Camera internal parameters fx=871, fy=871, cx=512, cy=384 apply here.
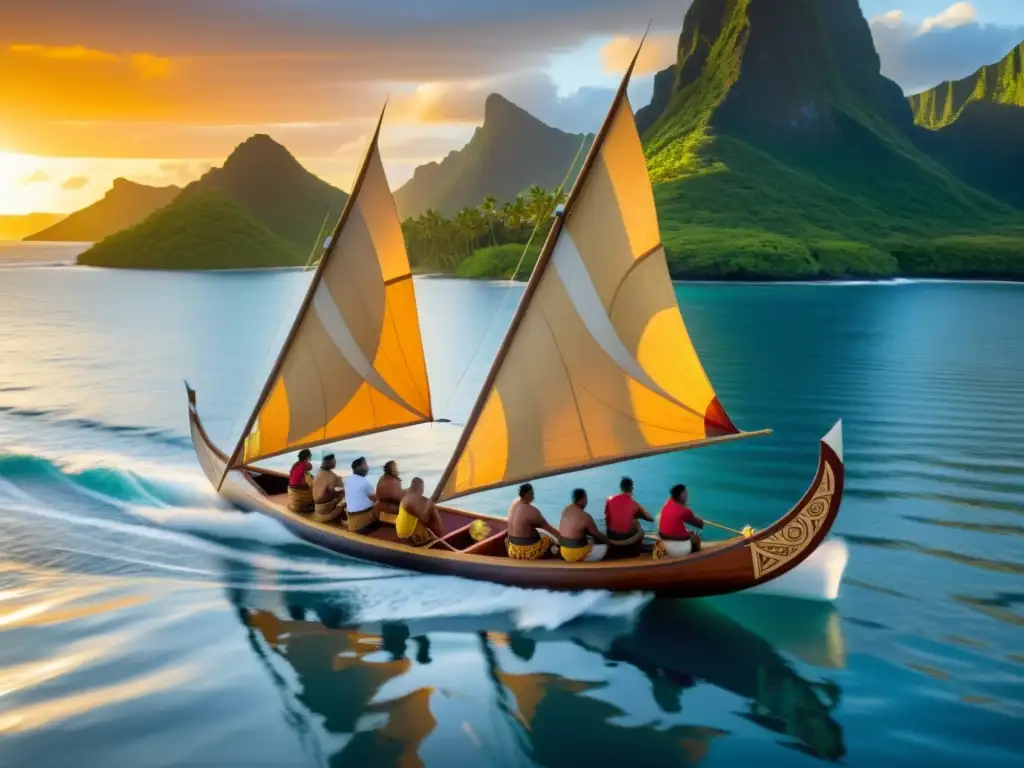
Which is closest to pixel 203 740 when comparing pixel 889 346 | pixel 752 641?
pixel 752 641

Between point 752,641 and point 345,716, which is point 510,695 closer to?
point 345,716

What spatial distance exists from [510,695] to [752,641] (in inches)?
209

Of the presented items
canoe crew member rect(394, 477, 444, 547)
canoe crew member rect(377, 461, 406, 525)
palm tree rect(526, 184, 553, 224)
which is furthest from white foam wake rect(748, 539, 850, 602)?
palm tree rect(526, 184, 553, 224)

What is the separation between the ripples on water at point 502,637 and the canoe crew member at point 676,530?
1.25 m

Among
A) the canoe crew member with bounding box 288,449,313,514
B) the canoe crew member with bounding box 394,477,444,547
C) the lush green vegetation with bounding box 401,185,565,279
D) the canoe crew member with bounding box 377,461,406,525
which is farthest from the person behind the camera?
the lush green vegetation with bounding box 401,185,565,279

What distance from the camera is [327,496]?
22.4 metres

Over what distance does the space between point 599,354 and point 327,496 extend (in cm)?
830

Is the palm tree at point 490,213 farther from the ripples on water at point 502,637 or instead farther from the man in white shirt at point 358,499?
the man in white shirt at point 358,499

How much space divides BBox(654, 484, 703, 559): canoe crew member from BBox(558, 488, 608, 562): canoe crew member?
1.26 m

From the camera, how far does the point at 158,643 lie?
17.9 metres

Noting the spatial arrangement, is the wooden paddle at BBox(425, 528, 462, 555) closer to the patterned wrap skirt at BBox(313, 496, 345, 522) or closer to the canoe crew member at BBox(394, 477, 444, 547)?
the canoe crew member at BBox(394, 477, 444, 547)

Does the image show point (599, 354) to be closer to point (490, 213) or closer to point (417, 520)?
point (417, 520)

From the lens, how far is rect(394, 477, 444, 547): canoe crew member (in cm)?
2011

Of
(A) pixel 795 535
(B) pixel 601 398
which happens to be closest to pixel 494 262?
(B) pixel 601 398
